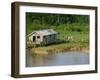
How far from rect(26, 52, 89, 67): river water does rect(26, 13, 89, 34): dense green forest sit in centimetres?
22

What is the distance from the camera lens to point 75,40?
2365 millimetres

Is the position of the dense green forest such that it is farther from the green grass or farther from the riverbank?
the riverbank

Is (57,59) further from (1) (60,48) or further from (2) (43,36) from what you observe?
(2) (43,36)

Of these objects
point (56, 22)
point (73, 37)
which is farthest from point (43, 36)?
point (73, 37)

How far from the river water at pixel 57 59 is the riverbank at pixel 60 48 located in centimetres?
3

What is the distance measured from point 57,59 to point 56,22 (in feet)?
1.06

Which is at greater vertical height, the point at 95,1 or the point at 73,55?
the point at 95,1

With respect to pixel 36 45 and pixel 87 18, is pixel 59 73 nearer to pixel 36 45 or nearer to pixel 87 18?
pixel 36 45

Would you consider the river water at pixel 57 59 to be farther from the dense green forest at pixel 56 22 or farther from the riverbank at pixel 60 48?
the dense green forest at pixel 56 22

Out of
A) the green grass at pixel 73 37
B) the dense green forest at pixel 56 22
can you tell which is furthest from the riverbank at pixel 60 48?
the dense green forest at pixel 56 22

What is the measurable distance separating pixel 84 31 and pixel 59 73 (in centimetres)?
46

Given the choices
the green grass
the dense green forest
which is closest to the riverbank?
the green grass

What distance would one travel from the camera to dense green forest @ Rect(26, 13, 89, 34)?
2.20 meters

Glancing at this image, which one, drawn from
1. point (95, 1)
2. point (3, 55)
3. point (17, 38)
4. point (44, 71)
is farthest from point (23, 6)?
point (95, 1)
